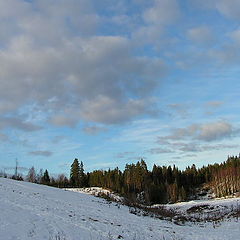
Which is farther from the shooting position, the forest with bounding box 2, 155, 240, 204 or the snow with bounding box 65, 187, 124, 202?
the forest with bounding box 2, 155, 240, 204

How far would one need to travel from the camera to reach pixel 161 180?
11650 centimetres

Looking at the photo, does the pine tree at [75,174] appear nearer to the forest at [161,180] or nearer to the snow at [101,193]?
the forest at [161,180]

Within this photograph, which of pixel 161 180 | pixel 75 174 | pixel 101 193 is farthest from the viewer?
pixel 161 180

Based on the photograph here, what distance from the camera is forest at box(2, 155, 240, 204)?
99.0 m

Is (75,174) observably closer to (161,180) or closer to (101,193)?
(161,180)

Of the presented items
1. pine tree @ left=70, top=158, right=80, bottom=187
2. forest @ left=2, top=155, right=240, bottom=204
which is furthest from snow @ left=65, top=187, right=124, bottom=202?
pine tree @ left=70, top=158, right=80, bottom=187

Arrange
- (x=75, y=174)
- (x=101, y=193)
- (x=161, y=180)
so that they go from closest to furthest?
(x=101, y=193), (x=75, y=174), (x=161, y=180)

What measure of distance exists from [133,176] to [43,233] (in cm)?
9854

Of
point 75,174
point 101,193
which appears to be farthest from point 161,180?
point 101,193

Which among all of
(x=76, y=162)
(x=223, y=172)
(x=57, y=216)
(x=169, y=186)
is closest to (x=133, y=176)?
(x=169, y=186)

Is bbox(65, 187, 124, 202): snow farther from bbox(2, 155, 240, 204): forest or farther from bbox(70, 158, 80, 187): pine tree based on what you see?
bbox(70, 158, 80, 187): pine tree

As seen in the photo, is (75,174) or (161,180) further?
(161,180)

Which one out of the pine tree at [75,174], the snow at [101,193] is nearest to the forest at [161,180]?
the pine tree at [75,174]

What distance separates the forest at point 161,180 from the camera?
3898 inches
